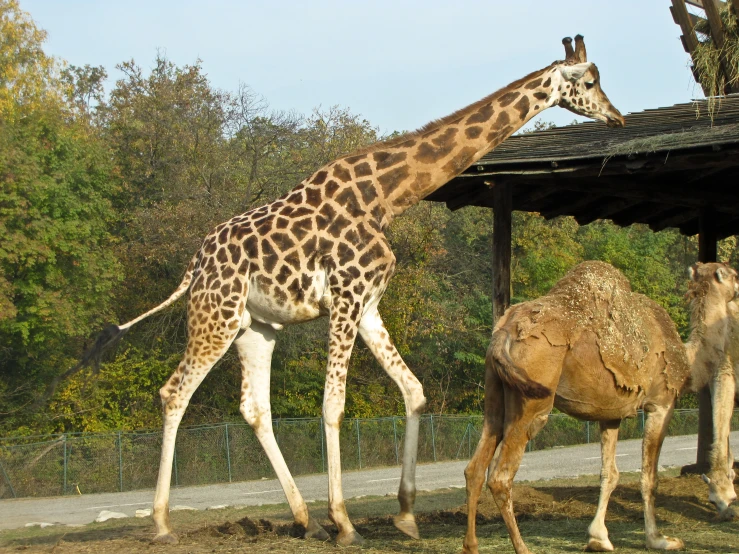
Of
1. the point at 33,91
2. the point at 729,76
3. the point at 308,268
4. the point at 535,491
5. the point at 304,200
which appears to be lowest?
the point at 535,491

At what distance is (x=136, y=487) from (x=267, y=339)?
15.4 meters

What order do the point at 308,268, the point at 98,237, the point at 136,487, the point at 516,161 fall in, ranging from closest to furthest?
the point at 308,268, the point at 516,161, the point at 136,487, the point at 98,237

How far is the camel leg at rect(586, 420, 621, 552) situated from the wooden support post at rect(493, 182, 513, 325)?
320 cm

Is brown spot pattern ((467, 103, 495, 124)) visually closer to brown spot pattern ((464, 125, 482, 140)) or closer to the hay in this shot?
brown spot pattern ((464, 125, 482, 140))

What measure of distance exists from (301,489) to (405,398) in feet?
35.6

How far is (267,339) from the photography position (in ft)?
31.7

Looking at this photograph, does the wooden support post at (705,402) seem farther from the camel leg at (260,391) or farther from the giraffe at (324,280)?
the camel leg at (260,391)

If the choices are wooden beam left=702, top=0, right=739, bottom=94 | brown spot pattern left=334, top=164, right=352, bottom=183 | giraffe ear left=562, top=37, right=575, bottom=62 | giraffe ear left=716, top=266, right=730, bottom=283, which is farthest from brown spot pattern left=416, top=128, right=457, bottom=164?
wooden beam left=702, top=0, right=739, bottom=94

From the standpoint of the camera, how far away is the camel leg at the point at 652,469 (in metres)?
7.71

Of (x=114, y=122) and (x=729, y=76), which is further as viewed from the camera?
(x=114, y=122)

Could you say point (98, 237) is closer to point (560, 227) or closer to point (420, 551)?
point (560, 227)

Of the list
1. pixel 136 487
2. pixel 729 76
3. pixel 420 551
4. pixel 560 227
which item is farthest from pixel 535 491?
pixel 560 227

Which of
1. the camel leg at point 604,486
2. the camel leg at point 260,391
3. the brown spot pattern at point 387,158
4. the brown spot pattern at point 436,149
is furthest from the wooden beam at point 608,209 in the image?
the camel leg at point 260,391

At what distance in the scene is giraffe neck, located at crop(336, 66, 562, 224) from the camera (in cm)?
945
